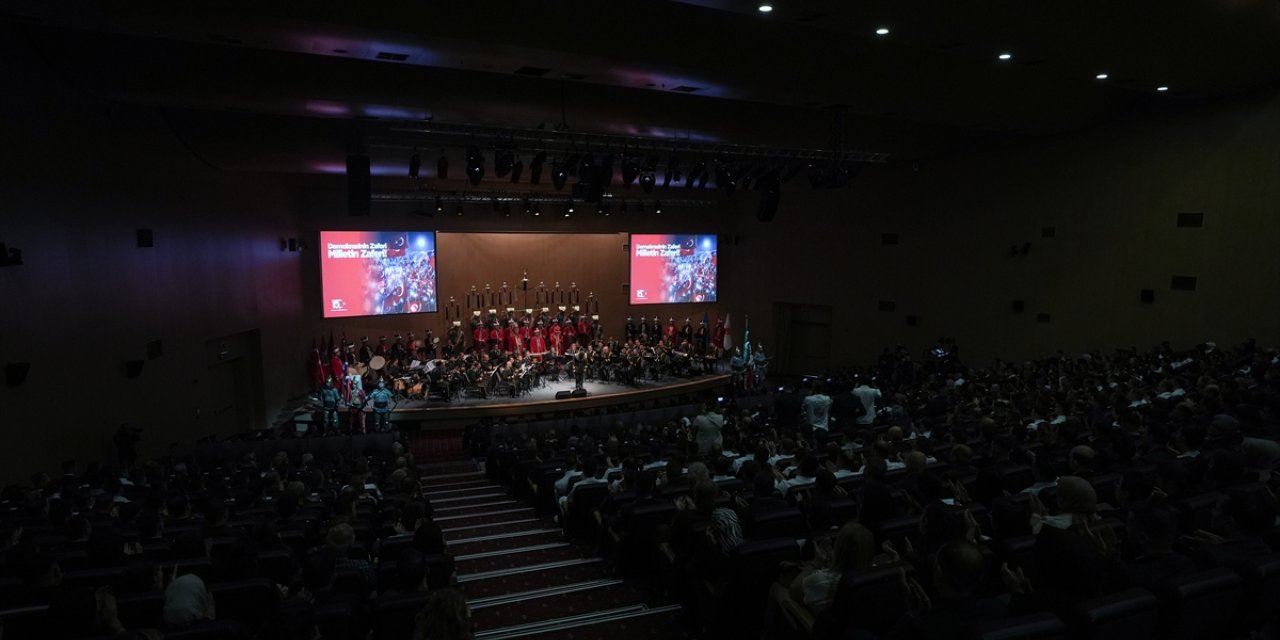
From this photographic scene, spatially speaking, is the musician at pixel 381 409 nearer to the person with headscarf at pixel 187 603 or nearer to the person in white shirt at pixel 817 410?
the person in white shirt at pixel 817 410

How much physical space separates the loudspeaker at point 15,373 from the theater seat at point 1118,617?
10.9 metres

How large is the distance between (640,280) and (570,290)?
2418mm

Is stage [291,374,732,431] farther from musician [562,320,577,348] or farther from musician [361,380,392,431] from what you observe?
musician [562,320,577,348]

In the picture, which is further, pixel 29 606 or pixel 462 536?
pixel 462 536

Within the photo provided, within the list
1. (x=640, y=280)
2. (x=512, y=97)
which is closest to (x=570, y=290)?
(x=640, y=280)

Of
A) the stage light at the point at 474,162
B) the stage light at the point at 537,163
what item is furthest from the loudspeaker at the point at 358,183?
the stage light at the point at 537,163

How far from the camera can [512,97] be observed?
437 inches

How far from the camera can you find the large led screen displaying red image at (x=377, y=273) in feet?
60.9

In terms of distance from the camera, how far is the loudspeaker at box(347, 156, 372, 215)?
11578 mm

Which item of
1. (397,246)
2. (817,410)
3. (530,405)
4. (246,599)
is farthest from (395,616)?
(397,246)

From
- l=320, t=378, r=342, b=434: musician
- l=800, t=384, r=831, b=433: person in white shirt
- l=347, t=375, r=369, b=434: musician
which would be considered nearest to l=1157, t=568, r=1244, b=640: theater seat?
l=800, t=384, r=831, b=433: person in white shirt

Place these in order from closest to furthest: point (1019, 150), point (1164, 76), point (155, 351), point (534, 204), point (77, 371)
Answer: point (77, 371) → point (1164, 76) → point (155, 351) → point (1019, 150) → point (534, 204)

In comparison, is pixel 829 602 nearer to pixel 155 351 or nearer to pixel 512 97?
pixel 512 97

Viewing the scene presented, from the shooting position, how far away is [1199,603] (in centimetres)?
293
